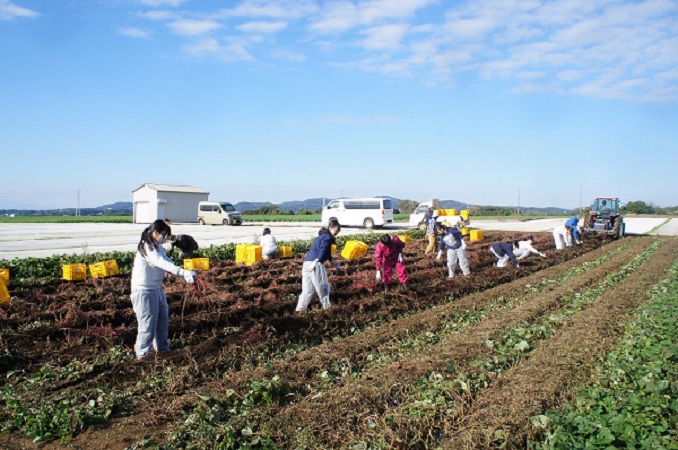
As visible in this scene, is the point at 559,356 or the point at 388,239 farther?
the point at 388,239

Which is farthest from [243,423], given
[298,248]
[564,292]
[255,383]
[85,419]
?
[298,248]

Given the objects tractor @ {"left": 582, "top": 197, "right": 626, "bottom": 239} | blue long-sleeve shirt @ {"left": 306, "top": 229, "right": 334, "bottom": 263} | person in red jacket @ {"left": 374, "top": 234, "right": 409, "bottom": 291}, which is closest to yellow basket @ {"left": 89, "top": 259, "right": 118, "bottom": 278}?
blue long-sleeve shirt @ {"left": 306, "top": 229, "right": 334, "bottom": 263}

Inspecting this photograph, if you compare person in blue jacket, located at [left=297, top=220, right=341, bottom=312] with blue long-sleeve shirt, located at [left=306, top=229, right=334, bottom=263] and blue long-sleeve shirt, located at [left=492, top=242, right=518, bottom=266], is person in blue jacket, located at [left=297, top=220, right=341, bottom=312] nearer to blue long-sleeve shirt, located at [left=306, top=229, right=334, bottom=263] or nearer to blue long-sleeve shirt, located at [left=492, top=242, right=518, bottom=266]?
blue long-sleeve shirt, located at [left=306, top=229, right=334, bottom=263]

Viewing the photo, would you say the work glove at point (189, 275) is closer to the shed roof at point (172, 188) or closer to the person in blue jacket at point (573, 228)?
the person in blue jacket at point (573, 228)

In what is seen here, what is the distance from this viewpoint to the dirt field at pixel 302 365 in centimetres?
430

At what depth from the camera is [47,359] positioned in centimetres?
625

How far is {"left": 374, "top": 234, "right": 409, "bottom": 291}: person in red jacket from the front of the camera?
1005 cm

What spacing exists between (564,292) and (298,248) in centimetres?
913

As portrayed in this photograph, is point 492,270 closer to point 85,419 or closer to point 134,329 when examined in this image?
point 134,329

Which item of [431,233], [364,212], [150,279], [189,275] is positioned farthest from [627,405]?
[364,212]

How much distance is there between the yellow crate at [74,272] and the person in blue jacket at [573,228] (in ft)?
57.4

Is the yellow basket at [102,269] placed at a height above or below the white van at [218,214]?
below

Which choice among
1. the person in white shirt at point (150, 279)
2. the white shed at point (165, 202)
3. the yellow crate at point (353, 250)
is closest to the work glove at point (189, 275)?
the person in white shirt at point (150, 279)

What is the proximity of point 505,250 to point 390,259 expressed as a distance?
211 inches
